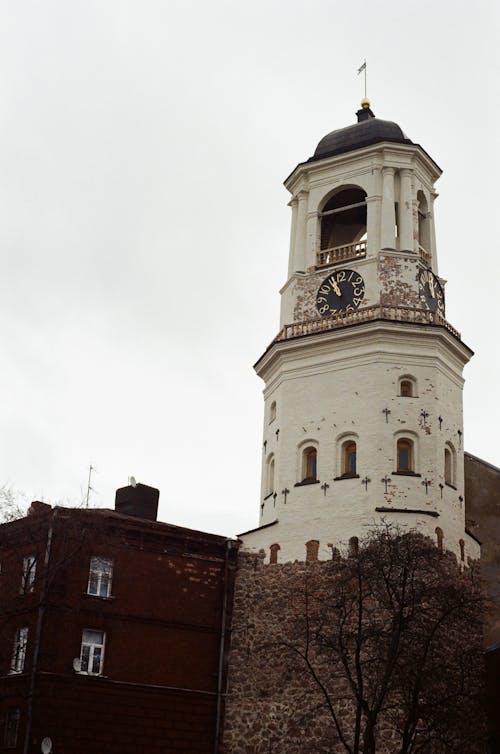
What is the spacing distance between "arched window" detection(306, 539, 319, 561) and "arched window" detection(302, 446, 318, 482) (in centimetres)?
262

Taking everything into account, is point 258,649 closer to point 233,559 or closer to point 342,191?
point 233,559

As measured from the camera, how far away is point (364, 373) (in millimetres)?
40281

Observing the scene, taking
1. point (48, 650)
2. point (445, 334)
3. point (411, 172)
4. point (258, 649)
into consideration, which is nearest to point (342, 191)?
point (411, 172)

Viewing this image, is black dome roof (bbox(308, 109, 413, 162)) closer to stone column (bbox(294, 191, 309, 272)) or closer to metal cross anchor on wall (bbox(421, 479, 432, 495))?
stone column (bbox(294, 191, 309, 272))

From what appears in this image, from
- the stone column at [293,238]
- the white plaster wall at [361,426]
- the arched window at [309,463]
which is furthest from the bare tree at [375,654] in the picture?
the stone column at [293,238]

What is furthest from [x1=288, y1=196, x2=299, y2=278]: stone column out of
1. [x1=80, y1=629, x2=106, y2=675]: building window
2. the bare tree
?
[x1=80, y1=629, x2=106, y2=675]: building window

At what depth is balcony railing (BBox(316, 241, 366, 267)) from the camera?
4369cm

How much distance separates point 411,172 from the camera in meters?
44.6

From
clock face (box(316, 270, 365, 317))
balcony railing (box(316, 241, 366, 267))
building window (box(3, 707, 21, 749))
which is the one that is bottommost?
building window (box(3, 707, 21, 749))

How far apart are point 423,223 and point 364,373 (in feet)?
28.1

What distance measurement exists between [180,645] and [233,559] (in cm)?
378

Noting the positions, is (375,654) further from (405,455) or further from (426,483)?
(405,455)

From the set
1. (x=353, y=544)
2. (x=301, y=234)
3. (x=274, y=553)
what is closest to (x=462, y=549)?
(x=353, y=544)

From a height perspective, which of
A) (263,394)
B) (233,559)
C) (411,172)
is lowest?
(233,559)
